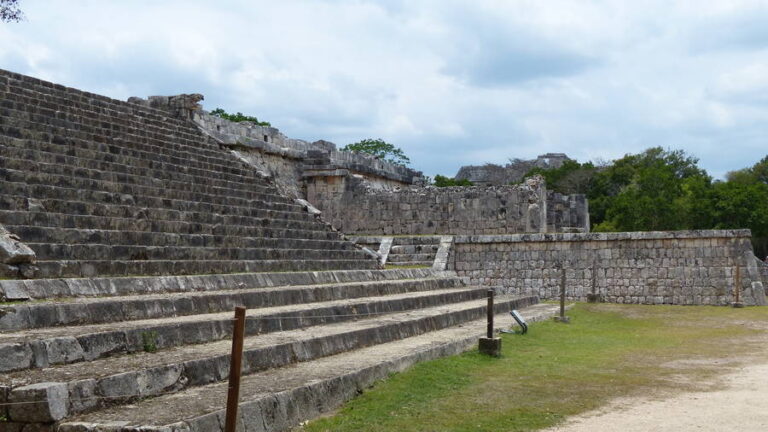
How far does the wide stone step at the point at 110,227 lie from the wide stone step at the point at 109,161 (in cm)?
137

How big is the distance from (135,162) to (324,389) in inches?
285

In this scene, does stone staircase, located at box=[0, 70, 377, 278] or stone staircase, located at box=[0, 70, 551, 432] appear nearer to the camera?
stone staircase, located at box=[0, 70, 551, 432]

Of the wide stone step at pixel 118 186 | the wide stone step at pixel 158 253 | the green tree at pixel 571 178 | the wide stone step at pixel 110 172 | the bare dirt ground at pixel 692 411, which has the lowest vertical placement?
the bare dirt ground at pixel 692 411

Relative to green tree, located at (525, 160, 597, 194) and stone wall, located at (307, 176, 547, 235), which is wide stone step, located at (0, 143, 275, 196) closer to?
stone wall, located at (307, 176, 547, 235)

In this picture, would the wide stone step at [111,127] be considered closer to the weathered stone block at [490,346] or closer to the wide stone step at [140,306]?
the wide stone step at [140,306]

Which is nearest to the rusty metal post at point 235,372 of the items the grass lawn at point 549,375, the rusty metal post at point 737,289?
the grass lawn at point 549,375

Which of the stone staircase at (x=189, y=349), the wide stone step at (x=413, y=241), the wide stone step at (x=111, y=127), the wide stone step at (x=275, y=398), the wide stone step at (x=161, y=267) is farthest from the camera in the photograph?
the wide stone step at (x=413, y=241)

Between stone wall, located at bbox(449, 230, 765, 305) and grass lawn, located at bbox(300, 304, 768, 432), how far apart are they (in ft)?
8.04

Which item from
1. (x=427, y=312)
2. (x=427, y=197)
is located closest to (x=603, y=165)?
(x=427, y=197)

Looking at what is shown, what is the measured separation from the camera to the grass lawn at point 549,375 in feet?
20.1

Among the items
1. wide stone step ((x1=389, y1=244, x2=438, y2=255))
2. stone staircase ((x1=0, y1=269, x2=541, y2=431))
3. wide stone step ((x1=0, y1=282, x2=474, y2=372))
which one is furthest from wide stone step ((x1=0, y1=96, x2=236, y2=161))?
wide stone step ((x1=389, y1=244, x2=438, y2=255))

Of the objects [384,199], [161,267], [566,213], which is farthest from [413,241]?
[161,267]

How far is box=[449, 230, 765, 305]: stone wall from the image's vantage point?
16422mm

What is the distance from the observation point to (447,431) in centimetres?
568
